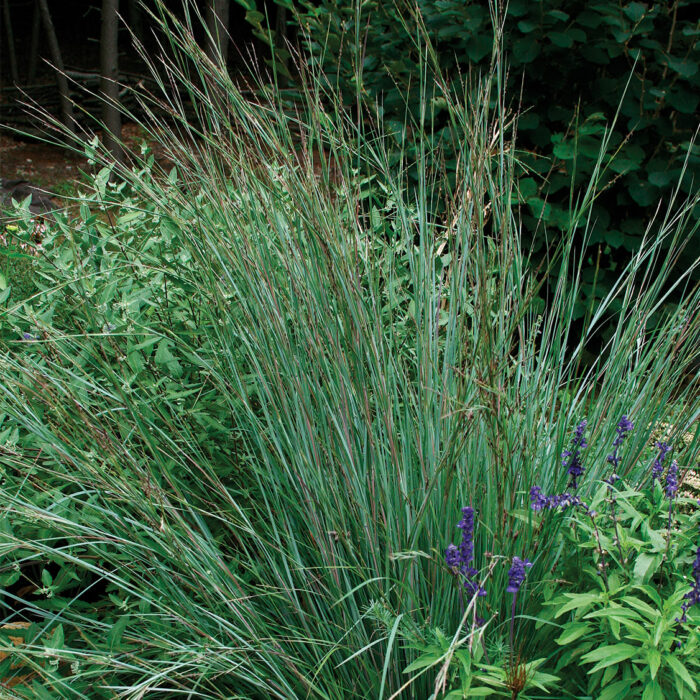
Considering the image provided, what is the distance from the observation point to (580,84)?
3652mm

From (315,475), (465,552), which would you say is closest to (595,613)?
(465,552)

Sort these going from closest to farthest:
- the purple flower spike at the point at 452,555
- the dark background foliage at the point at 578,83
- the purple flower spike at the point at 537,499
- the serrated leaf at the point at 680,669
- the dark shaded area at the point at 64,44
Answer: the serrated leaf at the point at 680,669, the purple flower spike at the point at 452,555, the purple flower spike at the point at 537,499, the dark background foliage at the point at 578,83, the dark shaded area at the point at 64,44

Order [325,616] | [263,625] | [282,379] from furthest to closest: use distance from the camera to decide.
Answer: [282,379] < [325,616] < [263,625]

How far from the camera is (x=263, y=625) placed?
159 centimetres

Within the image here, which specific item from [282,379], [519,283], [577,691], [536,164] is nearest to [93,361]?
[282,379]

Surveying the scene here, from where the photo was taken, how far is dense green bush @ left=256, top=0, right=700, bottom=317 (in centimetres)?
336

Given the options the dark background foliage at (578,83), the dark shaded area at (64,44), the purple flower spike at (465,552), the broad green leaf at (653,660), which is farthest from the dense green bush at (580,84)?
the dark shaded area at (64,44)

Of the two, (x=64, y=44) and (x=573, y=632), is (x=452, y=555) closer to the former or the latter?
(x=573, y=632)

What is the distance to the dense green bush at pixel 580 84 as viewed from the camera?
336cm

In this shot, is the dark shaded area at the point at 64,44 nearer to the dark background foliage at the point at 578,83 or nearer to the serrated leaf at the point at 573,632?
the dark background foliage at the point at 578,83

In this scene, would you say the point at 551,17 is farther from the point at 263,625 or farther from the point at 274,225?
the point at 263,625

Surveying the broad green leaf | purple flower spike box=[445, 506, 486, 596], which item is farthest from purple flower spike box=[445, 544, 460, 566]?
the broad green leaf

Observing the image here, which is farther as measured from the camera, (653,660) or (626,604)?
(626,604)

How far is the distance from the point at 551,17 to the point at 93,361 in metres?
2.50
